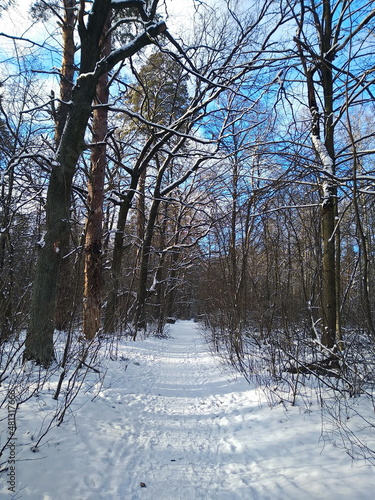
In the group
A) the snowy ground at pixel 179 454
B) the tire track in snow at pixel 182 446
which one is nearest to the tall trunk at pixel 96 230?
the tire track in snow at pixel 182 446

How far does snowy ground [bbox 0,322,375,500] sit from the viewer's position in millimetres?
2053

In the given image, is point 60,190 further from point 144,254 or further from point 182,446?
point 144,254

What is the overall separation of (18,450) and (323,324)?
393 centimetres

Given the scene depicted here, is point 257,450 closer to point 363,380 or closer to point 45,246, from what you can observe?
point 363,380

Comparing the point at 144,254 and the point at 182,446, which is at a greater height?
the point at 144,254

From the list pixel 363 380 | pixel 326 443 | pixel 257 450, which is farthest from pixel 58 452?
pixel 363 380

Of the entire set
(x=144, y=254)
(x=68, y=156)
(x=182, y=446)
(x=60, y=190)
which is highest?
(x=68, y=156)

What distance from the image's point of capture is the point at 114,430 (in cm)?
306

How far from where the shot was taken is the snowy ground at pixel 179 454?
205cm

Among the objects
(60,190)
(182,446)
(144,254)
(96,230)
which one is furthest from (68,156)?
(144,254)

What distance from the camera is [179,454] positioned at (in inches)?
111

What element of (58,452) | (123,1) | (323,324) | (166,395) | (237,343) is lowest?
(166,395)

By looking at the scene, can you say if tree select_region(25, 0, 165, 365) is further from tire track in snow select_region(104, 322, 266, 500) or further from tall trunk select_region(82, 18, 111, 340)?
tall trunk select_region(82, 18, 111, 340)

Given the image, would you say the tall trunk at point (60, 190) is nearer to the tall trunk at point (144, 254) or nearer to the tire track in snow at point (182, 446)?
the tire track in snow at point (182, 446)
